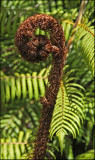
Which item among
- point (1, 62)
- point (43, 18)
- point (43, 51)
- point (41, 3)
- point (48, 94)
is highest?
point (41, 3)

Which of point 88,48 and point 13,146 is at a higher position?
point 88,48

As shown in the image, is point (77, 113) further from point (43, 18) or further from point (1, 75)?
point (1, 75)

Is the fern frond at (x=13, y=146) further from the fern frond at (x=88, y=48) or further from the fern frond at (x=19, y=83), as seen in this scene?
the fern frond at (x=88, y=48)

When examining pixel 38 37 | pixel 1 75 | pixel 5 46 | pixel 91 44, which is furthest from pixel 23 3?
pixel 38 37

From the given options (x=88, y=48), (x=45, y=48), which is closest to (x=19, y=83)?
(x=88, y=48)

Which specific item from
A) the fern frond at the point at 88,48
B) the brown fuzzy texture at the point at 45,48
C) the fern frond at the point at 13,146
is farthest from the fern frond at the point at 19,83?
the brown fuzzy texture at the point at 45,48

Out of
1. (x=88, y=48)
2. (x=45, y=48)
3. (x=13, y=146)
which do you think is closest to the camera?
(x=45, y=48)

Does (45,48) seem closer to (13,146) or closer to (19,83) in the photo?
(19,83)

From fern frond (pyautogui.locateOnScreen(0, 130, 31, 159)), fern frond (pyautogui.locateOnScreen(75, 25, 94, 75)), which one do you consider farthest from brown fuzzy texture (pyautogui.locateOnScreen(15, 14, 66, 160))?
fern frond (pyautogui.locateOnScreen(0, 130, 31, 159))
